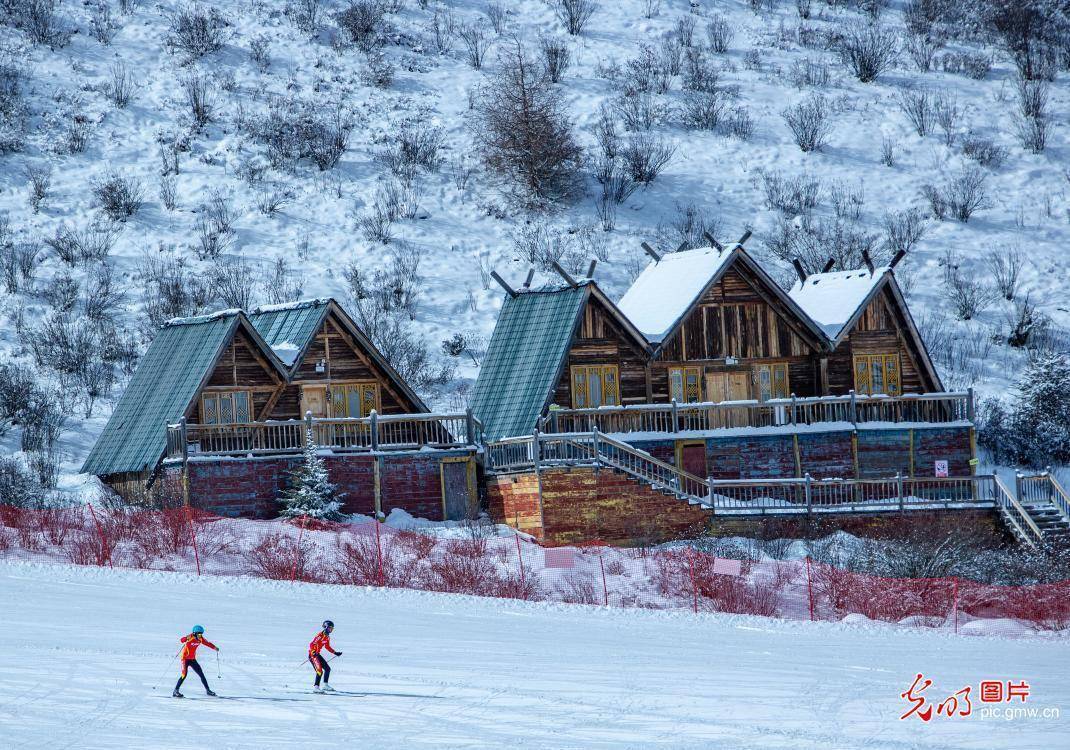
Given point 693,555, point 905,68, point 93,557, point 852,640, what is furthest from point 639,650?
point 905,68

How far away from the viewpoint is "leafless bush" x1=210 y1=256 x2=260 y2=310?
63312mm

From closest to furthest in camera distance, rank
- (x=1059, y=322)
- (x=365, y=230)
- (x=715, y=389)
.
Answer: (x=715, y=389)
(x=1059, y=322)
(x=365, y=230)

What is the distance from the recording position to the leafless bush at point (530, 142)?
75188 millimetres

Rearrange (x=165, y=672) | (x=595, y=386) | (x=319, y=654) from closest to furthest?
1. (x=319, y=654)
2. (x=165, y=672)
3. (x=595, y=386)

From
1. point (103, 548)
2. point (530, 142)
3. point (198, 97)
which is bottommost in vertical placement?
point (103, 548)

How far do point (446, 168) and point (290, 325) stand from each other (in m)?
32.2

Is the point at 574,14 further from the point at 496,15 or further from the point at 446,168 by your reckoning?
the point at 446,168

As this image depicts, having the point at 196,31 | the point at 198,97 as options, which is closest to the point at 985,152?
the point at 198,97

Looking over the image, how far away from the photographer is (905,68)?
291ft

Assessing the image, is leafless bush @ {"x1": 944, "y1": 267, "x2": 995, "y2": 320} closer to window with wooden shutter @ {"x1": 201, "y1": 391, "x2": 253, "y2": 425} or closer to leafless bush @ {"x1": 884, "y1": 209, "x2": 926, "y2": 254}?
leafless bush @ {"x1": 884, "y1": 209, "x2": 926, "y2": 254}

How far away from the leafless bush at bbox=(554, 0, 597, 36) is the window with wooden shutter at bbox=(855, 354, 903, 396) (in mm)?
46024

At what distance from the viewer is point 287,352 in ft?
146

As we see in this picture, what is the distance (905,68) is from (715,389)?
4609 centimetres

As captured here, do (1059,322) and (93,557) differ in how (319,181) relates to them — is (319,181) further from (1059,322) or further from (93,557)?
(93,557)
